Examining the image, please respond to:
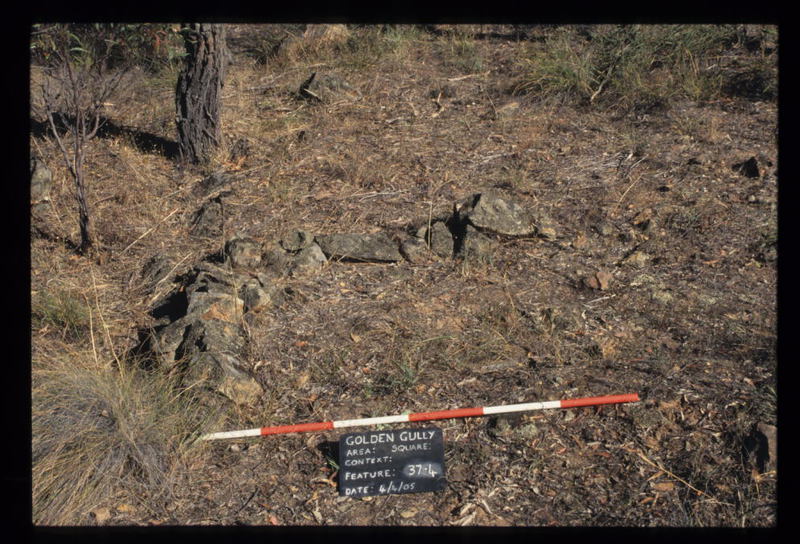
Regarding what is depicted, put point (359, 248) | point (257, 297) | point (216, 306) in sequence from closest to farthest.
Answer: point (216, 306) → point (257, 297) → point (359, 248)

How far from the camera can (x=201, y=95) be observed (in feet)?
19.3

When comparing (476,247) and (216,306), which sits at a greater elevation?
(476,247)

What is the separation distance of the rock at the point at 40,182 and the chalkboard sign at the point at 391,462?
3.36 m

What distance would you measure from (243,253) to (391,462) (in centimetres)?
189

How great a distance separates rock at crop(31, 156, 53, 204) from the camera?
544 cm

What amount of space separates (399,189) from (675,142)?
6.77 feet

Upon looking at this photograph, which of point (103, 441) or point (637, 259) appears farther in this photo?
point (637, 259)

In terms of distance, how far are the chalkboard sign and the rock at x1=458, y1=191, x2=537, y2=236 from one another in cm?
176

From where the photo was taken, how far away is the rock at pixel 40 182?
5.44m

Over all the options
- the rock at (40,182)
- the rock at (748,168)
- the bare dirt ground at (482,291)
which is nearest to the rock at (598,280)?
the bare dirt ground at (482,291)

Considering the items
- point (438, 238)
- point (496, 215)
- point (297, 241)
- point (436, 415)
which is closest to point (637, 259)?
point (496, 215)

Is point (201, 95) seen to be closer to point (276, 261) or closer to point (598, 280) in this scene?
point (276, 261)

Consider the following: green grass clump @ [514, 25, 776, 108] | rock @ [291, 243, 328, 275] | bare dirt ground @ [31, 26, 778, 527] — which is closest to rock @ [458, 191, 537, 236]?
bare dirt ground @ [31, 26, 778, 527]

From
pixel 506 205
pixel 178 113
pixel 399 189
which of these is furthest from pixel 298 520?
pixel 178 113
